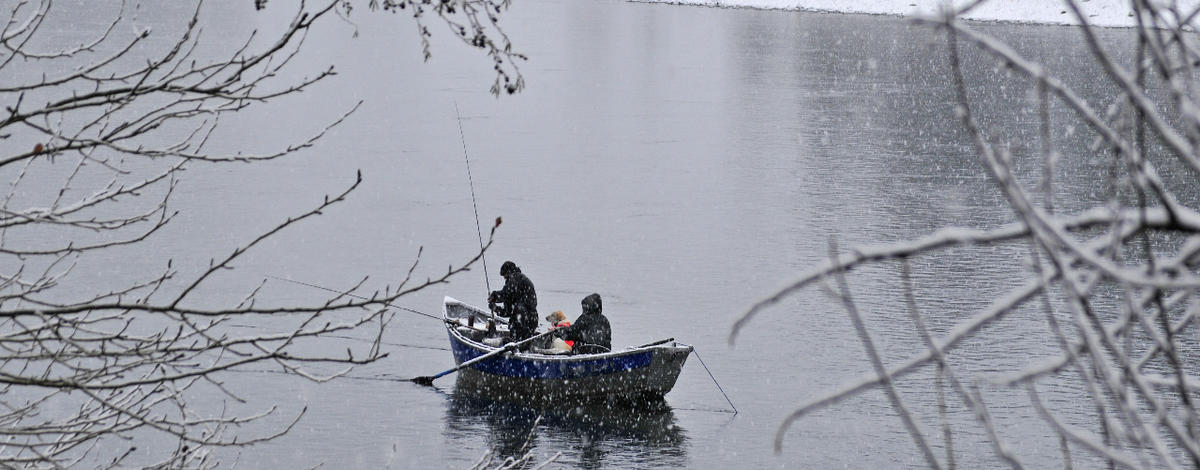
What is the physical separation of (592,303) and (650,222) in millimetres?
18958

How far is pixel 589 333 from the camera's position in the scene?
20.5m

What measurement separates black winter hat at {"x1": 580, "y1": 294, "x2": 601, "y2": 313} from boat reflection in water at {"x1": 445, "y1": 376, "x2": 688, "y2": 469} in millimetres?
→ 2244

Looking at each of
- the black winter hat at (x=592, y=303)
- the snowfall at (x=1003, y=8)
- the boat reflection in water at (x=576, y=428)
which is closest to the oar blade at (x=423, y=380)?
the boat reflection in water at (x=576, y=428)

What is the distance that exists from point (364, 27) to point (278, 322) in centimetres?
6231

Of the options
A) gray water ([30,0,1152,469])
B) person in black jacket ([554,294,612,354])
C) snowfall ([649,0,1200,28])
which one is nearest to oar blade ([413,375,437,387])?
gray water ([30,0,1152,469])

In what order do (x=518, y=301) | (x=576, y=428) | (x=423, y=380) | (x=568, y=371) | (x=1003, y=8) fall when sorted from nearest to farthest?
(x=518, y=301)
(x=568, y=371)
(x=576, y=428)
(x=423, y=380)
(x=1003, y=8)

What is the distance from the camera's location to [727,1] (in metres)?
109

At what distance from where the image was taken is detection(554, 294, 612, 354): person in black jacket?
803 inches

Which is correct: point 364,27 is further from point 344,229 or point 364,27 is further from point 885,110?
point 344,229

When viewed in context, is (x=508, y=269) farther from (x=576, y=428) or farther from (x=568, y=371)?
(x=576, y=428)

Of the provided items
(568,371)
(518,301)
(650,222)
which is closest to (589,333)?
(568,371)

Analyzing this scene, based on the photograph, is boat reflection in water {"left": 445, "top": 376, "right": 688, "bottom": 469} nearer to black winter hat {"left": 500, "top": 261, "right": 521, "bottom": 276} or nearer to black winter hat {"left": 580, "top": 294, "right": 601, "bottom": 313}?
black winter hat {"left": 580, "top": 294, "right": 601, "bottom": 313}

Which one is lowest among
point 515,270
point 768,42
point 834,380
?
point 834,380

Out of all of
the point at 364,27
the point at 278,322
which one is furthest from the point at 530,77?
the point at 278,322
